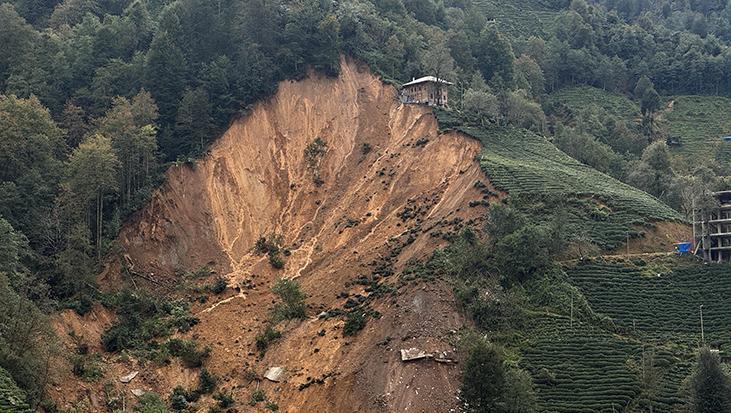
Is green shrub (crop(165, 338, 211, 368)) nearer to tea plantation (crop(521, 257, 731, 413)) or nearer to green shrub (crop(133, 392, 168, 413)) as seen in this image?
green shrub (crop(133, 392, 168, 413))

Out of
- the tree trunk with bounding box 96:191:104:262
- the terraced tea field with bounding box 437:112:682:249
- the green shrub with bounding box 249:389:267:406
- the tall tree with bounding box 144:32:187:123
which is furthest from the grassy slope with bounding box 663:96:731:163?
the tree trunk with bounding box 96:191:104:262

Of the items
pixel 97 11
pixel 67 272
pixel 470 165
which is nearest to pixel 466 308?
pixel 470 165

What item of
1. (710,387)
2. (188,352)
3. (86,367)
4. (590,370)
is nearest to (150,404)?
(86,367)

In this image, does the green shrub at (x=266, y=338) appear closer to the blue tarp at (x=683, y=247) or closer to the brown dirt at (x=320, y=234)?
the brown dirt at (x=320, y=234)

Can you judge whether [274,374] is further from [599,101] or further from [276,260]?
[599,101]

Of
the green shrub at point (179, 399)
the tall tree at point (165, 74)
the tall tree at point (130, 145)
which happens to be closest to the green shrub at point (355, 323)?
the green shrub at point (179, 399)

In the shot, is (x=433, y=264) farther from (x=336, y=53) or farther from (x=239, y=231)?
(x=336, y=53)
